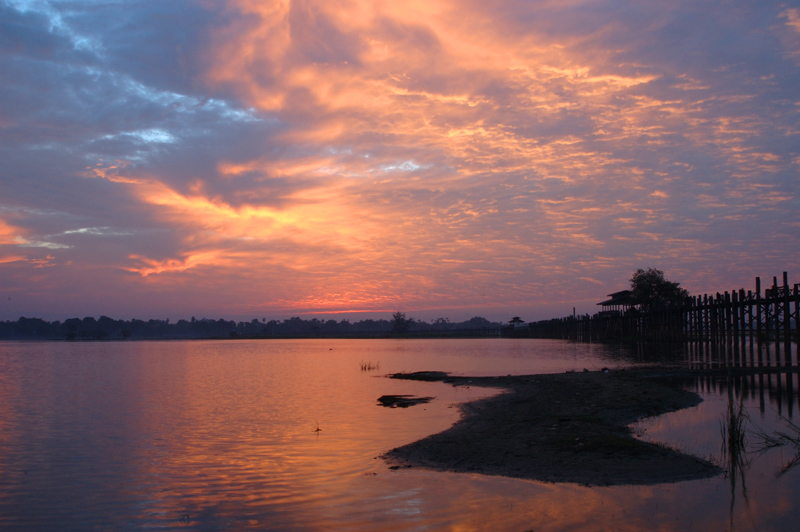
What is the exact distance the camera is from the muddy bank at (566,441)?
35.6ft

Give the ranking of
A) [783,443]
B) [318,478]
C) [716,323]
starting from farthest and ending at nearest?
[716,323], [783,443], [318,478]

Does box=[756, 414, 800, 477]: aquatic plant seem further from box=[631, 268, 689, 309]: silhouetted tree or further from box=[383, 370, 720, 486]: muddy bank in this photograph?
box=[631, 268, 689, 309]: silhouetted tree

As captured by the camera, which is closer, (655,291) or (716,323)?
(716,323)

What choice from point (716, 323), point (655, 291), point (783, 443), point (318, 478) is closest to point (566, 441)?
point (783, 443)

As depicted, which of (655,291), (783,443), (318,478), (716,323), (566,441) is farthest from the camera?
(655,291)

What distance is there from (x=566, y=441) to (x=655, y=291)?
7599 centimetres

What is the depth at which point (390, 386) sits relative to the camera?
1271 inches

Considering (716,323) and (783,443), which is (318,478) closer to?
(783,443)

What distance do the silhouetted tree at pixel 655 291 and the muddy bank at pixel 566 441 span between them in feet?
207

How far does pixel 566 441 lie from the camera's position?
1293 centimetres

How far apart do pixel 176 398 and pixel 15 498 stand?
59.8 feet

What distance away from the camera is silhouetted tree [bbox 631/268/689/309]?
80938 millimetres

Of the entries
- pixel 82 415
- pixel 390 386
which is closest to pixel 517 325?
pixel 390 386

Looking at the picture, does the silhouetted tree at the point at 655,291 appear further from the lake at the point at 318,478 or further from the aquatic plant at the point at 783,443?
the aquatic plant at the point at 783,443
